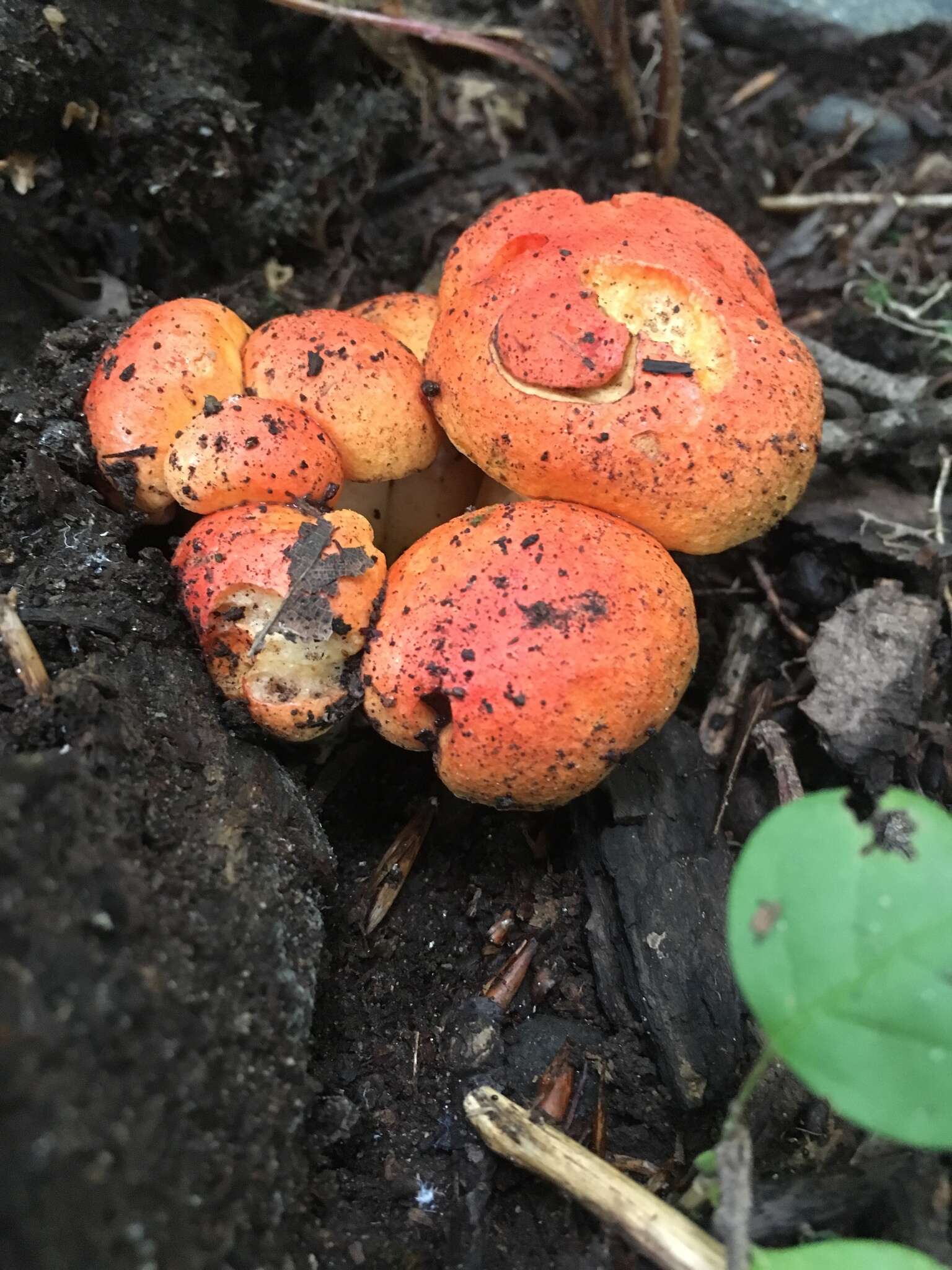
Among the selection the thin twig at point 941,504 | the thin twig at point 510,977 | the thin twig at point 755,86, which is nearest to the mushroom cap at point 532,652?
the thin twig at point 510,977

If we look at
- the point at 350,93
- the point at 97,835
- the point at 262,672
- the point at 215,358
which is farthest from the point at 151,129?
the point at 97,835

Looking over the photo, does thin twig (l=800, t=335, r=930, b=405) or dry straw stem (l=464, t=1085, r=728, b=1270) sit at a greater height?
thin twig (l=800, t=335, r=930, b=405)

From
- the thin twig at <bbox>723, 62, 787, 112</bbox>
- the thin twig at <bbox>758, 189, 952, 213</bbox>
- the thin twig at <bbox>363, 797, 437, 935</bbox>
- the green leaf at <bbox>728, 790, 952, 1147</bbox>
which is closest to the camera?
the green leaf at <bbox>728, 790, 952, 1147</bbox>

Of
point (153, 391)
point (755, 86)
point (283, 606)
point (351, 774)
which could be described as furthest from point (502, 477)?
point (755, 86)

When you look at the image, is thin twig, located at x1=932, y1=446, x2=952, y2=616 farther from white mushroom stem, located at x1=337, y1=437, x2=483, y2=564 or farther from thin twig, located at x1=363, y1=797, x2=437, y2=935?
thin twig, located at x1=363, y1=797, x2=437, y2=935

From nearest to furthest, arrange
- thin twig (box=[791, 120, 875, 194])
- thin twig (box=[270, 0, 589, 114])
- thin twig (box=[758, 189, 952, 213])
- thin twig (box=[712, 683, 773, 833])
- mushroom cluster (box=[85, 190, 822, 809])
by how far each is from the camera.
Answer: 1. mushroom cluster (box=[85, 190, 822, 809])
2. thin twig (box=[712, 683, 773, 833])
3. thin twig (box=[270, 0, 589, 114])
4. thin twig (box=[758, 189, 952, 213])
5. thin twig (box=[791, 120, 875, 194])

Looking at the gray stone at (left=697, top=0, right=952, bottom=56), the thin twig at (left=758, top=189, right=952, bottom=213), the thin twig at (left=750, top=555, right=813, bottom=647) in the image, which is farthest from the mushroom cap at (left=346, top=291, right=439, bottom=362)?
the gray stone at (left=697, top=0, right=952, bottom=56)

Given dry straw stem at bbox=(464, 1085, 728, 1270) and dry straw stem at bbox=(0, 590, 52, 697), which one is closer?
dry straw stem at bbox=(464, 1085, 728, 1270)
